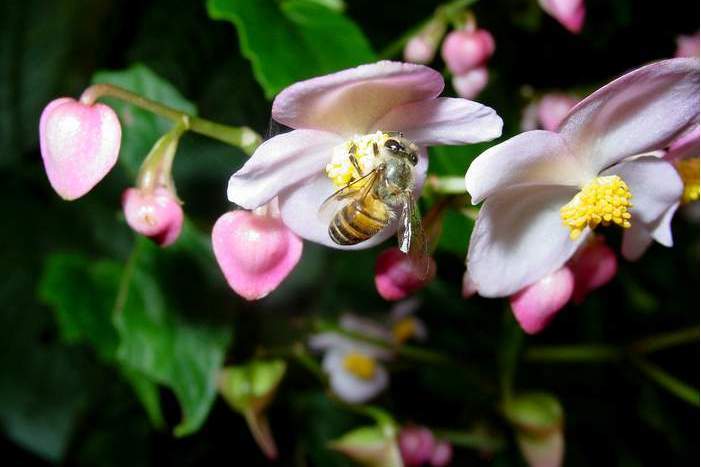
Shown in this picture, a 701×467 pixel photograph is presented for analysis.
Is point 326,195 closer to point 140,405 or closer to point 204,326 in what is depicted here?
point 204,326

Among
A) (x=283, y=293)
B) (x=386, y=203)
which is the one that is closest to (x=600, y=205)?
(x=386, y=203)

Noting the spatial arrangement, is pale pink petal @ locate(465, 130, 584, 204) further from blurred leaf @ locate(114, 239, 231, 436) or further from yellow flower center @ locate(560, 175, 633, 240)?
blurred leaf @ locate(114, 239, 231, 436)

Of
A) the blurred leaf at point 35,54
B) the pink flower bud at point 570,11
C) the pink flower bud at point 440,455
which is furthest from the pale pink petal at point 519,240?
the blurred leaf at point 35,54

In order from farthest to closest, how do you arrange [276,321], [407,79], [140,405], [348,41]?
[140,405] < [276,321] < [348,41] < [407,79]

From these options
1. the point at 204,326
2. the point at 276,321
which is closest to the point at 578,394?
the point at 276,321

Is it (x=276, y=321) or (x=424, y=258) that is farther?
(x=276, y=321)
